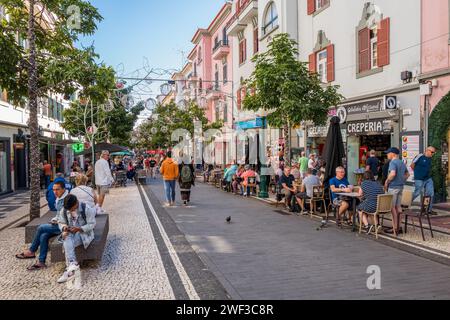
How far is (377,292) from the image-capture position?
17.6 ft

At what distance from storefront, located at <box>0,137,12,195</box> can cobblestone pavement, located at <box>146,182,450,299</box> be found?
44.8ft

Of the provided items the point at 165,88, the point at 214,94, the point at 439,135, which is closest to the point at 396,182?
the point at 439,135

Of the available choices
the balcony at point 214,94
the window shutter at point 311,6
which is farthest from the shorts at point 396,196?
the balcony at point 214,94

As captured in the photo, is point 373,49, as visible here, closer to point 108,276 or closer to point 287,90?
point 287,90

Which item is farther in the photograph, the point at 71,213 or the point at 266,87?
the point at 266,87

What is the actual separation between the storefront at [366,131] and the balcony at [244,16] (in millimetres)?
11881

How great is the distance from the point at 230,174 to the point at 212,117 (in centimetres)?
2380

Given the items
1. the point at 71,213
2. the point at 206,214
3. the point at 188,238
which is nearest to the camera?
the point at 71,213

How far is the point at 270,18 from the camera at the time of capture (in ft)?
78.8

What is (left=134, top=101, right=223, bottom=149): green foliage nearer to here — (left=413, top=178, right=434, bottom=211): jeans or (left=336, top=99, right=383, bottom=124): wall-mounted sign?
(left=336, top=99, right=383, bottom=124): wall-mounted sign

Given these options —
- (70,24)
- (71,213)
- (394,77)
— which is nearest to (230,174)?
(394,77)

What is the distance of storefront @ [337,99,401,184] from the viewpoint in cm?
1459

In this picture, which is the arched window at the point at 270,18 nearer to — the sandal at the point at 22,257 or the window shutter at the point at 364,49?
the window shutter at the point at 364,49
